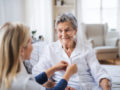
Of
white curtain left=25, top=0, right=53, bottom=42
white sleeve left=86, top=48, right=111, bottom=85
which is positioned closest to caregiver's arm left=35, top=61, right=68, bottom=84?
white sleeve left=86, top=48, right=111, bottom=85

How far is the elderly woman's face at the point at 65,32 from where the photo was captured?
50.2 inches

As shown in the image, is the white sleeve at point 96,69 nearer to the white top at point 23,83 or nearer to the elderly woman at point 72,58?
the elderly woman at point 72,58

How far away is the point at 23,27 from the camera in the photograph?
2.49 feet

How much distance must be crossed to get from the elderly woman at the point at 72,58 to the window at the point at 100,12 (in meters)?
3.87

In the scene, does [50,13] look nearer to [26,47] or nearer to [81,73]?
[81,73]

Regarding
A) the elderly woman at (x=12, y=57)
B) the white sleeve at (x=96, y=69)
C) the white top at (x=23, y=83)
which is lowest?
the white sleeve at (x=96, y=69)

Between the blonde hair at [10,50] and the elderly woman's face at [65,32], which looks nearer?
the blonde hair at [10,50]

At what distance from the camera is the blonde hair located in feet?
2.37

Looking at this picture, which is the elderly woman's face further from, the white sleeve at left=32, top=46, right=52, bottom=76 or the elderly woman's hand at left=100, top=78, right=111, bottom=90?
the elderly woman's hand at left=100, top=78, right=111, bottom=90

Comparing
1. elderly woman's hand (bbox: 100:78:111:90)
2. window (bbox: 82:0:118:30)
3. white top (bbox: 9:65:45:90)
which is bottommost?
elderly woman's hand (bbox: 100:78:111:90)

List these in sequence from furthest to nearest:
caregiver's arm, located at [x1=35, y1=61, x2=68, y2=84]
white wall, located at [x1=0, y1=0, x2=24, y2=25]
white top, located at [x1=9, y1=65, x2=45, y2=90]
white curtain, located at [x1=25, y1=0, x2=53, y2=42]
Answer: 1. white curtain, located at [x1=25, y1=0, x2=53, y2=42]
2. white wall, located at [x1=0, y1=0, x2=24, y2=25]
3. caregiver's arm, located at [x1=35, y1=61, x2=68, y2=84]
4. white top, located at [x1=9, y1=65, x2=45, y2=90]

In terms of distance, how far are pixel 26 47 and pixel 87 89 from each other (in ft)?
2.06

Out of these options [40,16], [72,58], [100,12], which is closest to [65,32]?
[72,58]

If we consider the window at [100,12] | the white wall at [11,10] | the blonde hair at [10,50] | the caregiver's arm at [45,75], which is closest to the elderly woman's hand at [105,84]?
the caregiver's arm at [45,75]
